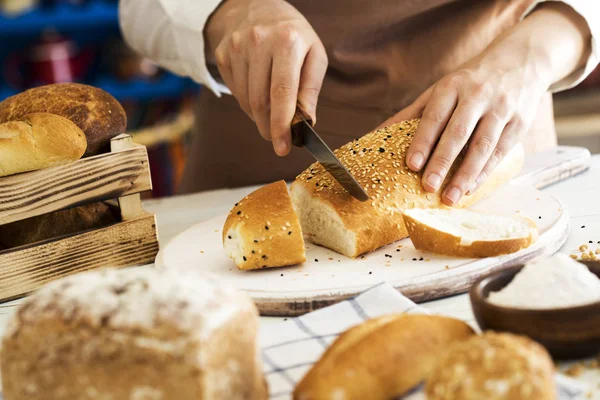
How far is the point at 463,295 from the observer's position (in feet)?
4.30

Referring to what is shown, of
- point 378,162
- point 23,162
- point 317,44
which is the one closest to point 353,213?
point 378,162

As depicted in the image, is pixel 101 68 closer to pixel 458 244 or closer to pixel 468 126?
pixel 468 126

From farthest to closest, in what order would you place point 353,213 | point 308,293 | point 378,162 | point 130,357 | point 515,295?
point 378,162 → point 353,213 → point 308,293 → point 515,295 → point 130,357

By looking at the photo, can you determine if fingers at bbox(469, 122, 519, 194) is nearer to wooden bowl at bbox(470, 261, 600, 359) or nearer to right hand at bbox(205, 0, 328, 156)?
right hand at bbox(205, 0, 328, 156)

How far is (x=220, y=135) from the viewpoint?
8.00ft

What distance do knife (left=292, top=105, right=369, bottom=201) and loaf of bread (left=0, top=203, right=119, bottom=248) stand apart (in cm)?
47

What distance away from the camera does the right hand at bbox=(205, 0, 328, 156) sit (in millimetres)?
1607

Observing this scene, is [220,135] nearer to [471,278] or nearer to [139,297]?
[471,278]

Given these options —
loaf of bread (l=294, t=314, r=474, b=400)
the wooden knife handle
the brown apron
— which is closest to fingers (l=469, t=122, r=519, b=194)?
the wooden knife handle

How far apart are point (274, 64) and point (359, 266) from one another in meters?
0.53

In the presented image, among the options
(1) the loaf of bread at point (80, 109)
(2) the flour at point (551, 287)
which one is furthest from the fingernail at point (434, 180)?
(1) the loaf of bread at point (80, 109)

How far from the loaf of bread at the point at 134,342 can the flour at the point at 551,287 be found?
1.22 ft

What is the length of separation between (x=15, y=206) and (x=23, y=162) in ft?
0.30

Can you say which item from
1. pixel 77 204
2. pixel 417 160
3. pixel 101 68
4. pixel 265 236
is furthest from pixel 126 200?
pixel 101 68
